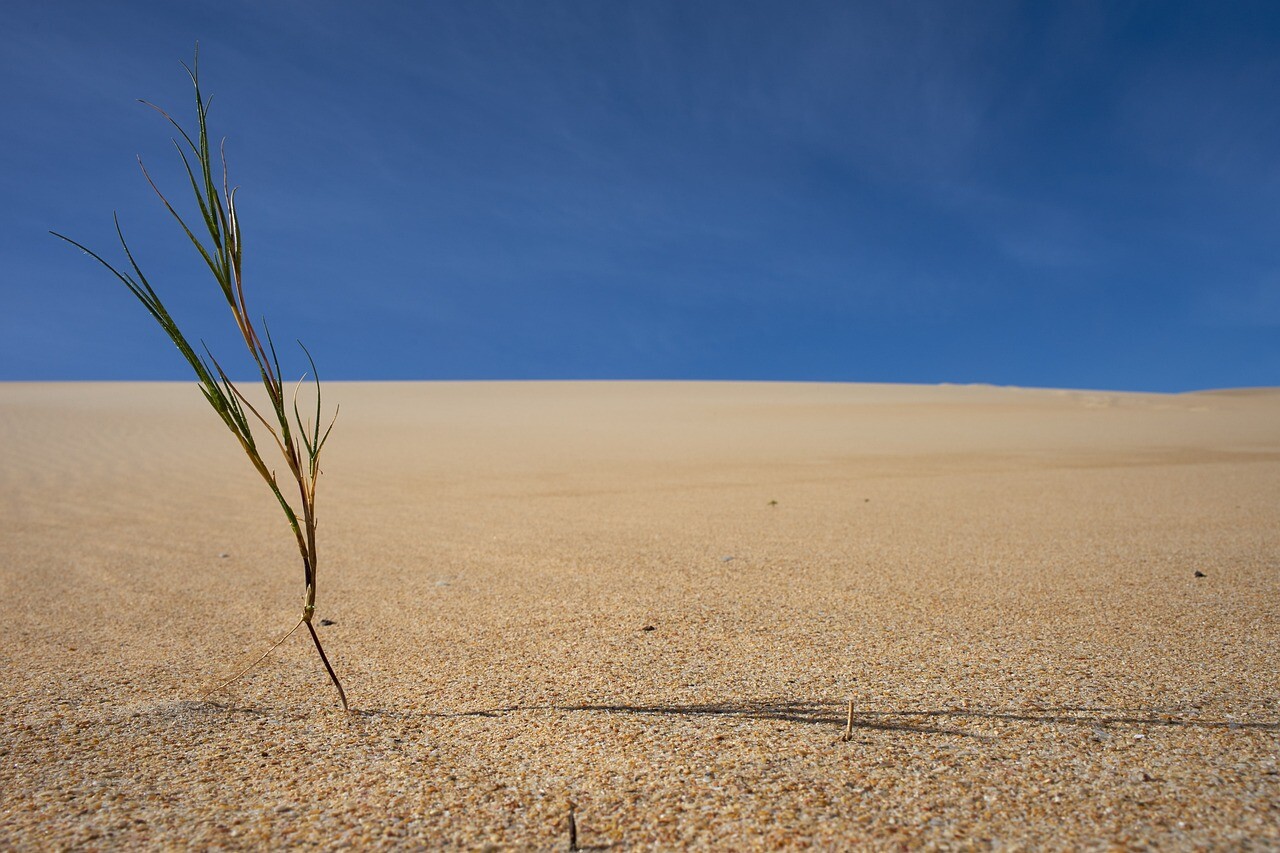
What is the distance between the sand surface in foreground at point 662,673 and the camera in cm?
114

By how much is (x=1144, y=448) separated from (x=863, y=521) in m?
7.93

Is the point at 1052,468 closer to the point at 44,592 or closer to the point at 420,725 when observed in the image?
the point at 420,725

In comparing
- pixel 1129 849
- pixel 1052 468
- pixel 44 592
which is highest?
pixel 1052 468

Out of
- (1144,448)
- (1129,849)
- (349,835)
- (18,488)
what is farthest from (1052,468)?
(18,488)

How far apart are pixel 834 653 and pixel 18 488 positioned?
315 inches

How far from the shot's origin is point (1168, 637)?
6.77 ft

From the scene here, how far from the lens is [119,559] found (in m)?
3.66

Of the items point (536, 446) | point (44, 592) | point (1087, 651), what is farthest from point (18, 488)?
point (1087, 651)

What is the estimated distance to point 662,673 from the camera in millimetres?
1808

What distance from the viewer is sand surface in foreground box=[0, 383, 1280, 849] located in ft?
3.75

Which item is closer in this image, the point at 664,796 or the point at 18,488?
the point at 664,796

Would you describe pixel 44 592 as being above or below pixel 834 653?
below

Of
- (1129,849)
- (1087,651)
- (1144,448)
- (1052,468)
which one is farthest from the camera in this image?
(1144,448)

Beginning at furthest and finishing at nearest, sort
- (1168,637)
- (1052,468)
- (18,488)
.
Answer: (1052,468), (18,488), (1168,637)
